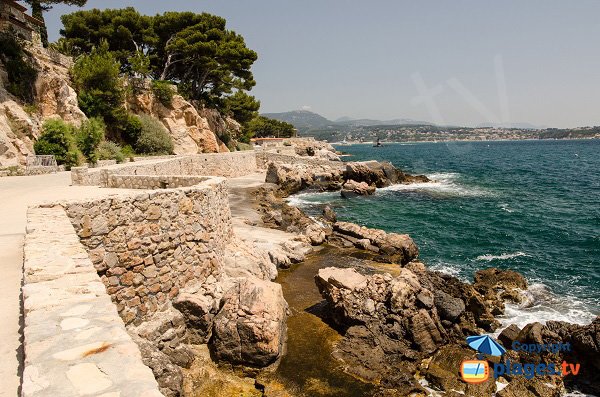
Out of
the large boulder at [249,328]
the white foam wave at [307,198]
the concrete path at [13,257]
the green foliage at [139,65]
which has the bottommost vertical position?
the white foam wave at [307,198]

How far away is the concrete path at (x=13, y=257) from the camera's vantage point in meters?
3.69

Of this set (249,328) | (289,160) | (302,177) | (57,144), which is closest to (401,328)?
(249,328)

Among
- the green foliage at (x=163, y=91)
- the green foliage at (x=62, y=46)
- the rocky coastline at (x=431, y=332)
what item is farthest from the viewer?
the green foliage at (x=163, y=91)

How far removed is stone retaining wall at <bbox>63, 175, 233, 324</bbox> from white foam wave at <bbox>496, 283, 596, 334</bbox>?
32.0 ft

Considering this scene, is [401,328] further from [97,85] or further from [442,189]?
[442,189]

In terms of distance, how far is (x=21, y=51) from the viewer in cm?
2803

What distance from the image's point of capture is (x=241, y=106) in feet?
188

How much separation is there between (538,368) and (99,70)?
34590mm

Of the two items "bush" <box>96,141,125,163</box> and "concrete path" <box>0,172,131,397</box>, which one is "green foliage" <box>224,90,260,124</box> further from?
"concrete path" <box>0,172,131,397</box>

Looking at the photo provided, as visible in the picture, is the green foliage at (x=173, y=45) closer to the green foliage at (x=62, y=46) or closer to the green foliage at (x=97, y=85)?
the green foliage at (x=62, y=46)

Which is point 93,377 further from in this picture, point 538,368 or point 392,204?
point 392,204

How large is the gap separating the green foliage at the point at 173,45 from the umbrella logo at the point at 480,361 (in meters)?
37.9

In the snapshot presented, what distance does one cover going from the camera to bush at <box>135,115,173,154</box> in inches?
1350

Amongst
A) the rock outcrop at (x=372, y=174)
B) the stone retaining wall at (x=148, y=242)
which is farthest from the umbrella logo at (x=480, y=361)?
the rock outcrop at (x=372, y=174)
